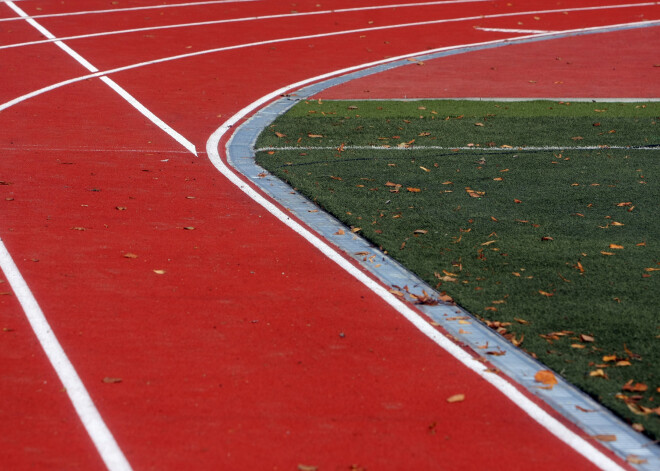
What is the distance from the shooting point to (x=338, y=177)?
33.8 feet

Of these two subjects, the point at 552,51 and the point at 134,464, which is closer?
the point at 134,464

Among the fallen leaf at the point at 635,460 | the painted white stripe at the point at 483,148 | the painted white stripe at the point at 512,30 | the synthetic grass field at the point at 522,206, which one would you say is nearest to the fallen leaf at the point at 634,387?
the synthetic grass field at the point at 522,206

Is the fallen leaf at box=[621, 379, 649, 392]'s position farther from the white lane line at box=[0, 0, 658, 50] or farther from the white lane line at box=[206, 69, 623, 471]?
the white lane line at box=[0, 0, 658, 50]

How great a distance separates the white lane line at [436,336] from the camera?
4.91 m

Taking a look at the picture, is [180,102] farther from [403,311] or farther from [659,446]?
[659,446]

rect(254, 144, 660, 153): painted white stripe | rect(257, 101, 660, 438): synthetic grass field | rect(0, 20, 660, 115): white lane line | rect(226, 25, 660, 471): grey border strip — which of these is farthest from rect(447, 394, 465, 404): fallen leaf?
rect(0, 20, 660, 115): white lane line

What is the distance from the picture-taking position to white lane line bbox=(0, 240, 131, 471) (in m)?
4.78

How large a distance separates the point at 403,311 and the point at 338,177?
3834mm

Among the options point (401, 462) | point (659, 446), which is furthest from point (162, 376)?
point (659, 446)

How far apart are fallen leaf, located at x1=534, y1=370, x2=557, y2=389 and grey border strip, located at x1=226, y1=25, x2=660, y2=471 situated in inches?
1.2

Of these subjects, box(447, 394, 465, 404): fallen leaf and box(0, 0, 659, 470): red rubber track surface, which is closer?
box(0, 0, 659, 470): red rubber track surface

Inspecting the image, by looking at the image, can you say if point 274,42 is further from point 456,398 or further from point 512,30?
point 456,398

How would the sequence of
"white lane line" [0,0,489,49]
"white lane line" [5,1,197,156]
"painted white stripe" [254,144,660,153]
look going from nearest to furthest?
1. "painted white stripe" [254,144,660,153]
2. "white lane line" [5,1,197,156]
3. "white lane line" [0,0,489,49]

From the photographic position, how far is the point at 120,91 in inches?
590
